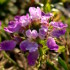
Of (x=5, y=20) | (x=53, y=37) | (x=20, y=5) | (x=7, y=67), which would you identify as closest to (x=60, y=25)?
(x=53, y=37)

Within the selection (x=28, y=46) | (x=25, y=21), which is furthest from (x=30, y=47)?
(x=25, y=21)

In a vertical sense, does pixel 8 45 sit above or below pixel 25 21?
below

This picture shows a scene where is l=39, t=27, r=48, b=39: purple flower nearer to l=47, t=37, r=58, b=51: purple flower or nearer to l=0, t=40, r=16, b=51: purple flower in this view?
l=47, t=37, r=58, b=51: purple flower

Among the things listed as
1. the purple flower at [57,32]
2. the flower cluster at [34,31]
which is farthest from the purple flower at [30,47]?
the purple flower at [57,32]

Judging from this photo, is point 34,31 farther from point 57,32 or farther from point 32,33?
point 57,32

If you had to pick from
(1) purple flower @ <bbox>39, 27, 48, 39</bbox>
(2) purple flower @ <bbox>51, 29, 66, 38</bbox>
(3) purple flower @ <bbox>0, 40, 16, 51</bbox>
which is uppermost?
(1) purple flower @ <bbox>39, 27, 48, 39</bbox>

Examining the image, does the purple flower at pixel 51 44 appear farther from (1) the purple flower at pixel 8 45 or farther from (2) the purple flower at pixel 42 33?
(1) the purple flower at pixel 8 45

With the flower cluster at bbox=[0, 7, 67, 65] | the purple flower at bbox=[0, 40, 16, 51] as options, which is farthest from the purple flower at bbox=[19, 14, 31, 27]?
the purple flower at bbox=[0, 40, 16, 51]

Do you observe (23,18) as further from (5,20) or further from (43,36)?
(5,20)
